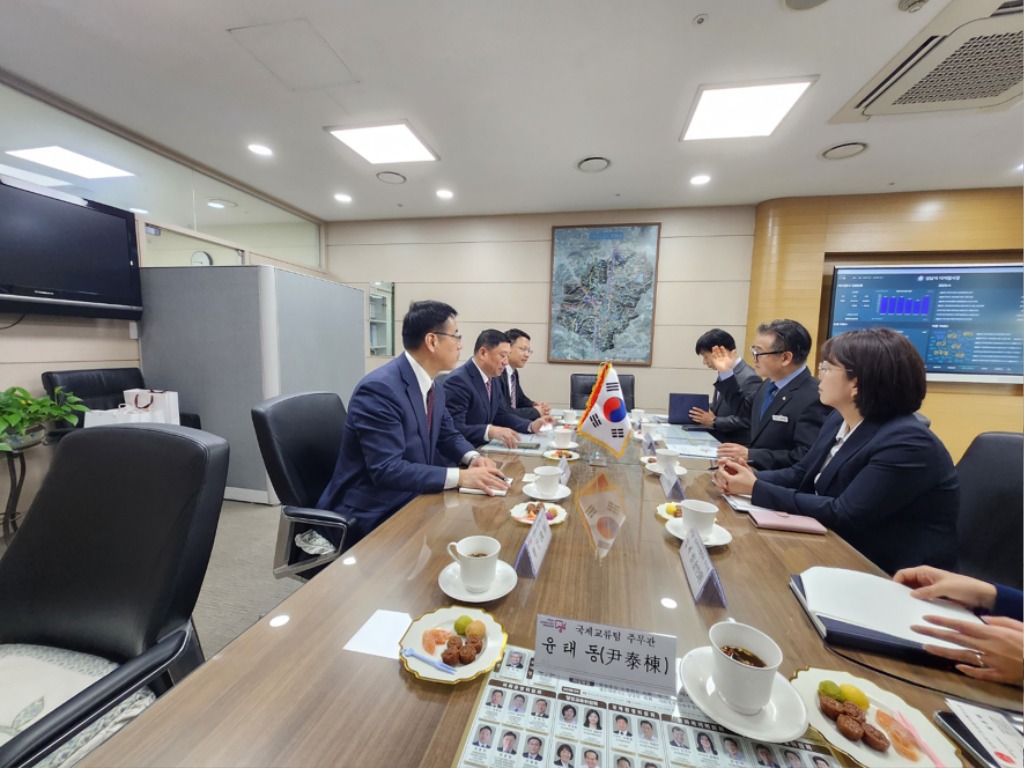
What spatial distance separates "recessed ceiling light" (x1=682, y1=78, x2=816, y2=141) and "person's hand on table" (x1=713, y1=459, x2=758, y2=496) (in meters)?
2.33

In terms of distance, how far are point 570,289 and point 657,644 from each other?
432cm

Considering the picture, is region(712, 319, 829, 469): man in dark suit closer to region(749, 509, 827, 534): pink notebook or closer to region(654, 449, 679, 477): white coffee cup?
region(654, 449, 679, 477): white coffee cup

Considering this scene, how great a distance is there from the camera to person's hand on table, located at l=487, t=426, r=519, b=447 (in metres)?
2.07

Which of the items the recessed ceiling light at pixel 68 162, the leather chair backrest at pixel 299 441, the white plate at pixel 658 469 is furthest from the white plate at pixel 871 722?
the recessed ceiling light at pixel 68 162

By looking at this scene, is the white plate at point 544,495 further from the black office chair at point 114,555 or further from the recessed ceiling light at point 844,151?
the recessed ceiling light at point 844,151

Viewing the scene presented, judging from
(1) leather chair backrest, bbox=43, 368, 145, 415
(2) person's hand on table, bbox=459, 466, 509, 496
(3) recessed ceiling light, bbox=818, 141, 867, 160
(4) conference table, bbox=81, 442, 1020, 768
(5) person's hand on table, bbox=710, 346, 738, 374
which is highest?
(3) recessed ceiling light, bbox=818, 141, 867, 160

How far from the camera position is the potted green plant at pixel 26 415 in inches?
86.0

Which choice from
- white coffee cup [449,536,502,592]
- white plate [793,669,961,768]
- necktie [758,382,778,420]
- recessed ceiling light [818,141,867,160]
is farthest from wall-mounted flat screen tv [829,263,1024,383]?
white coffee cup [449,536,502,592]

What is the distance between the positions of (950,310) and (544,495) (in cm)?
499

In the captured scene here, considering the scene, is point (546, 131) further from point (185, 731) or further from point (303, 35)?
point (185, 731)

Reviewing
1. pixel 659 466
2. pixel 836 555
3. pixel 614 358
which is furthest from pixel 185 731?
pixel 614 358

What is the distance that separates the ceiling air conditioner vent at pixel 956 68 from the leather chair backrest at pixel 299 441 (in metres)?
3.34

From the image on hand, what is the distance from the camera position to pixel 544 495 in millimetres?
1362

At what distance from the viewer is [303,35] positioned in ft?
6.79
